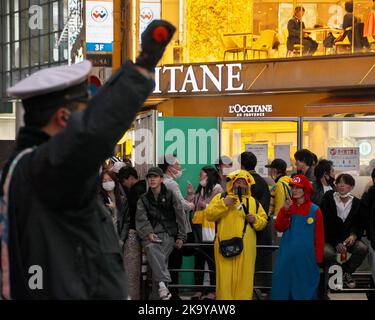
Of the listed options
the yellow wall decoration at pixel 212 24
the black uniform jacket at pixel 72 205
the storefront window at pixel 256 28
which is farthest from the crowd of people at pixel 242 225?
the yellow wall decoration at pixel 212 24

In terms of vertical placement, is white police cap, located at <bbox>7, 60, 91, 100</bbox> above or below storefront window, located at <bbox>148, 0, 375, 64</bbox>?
below

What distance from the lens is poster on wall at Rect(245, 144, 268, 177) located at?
49.2 ft

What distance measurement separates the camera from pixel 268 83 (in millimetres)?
24344

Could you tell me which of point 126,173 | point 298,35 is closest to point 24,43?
point 298,35

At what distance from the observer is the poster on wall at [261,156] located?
1499 centimetres

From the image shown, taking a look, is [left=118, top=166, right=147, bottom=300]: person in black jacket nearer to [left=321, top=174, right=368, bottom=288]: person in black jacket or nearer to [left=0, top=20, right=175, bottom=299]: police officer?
[left=321, top=174, right=368, bottom=288]: person in black jacket

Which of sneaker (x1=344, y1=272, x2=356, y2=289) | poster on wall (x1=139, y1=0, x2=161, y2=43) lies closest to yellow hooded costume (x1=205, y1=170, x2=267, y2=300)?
sneaker (x1=344, y1=272, x2=356, y2=289)

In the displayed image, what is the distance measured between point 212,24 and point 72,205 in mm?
23116

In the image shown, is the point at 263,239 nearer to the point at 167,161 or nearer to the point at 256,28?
the point at 167,161

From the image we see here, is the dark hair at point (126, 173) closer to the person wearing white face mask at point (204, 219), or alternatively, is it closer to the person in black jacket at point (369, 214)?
the person wearing white face mask at point (204, 219)

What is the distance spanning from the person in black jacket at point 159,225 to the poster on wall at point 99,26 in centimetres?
1853

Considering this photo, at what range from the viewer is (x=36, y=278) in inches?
129

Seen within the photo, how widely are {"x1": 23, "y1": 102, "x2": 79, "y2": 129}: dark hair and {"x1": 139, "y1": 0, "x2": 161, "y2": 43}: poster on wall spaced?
941 inches
